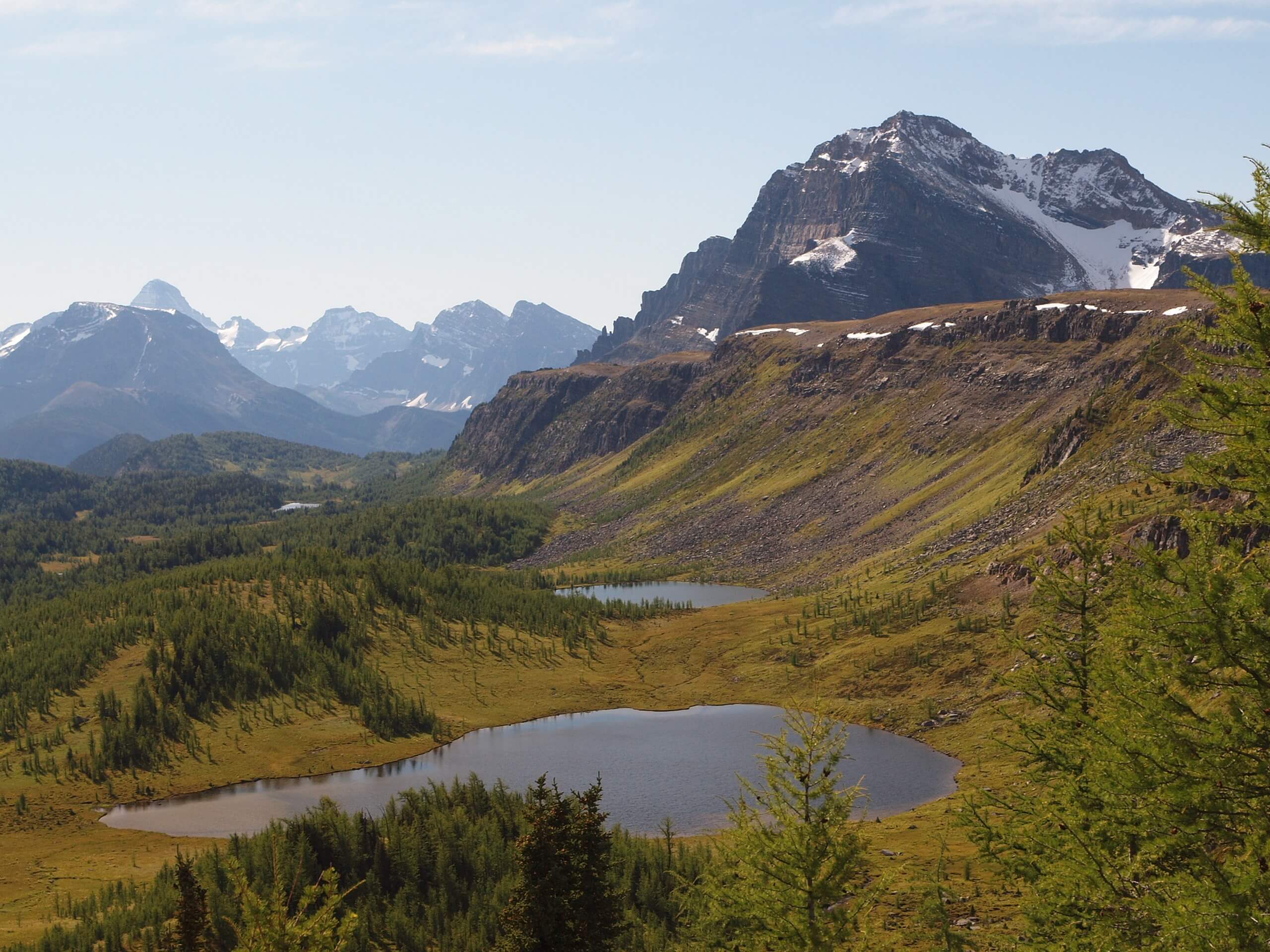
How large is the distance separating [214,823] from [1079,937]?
10544 centimetres

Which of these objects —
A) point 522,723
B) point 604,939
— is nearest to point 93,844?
point 522,723

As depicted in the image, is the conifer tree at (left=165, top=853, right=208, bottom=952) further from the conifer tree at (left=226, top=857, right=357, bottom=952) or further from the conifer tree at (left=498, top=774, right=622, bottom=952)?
the conifer tree at (left=498, top=774, right=622, bottom=952)

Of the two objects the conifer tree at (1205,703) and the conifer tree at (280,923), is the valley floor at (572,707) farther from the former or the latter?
the conifer tree at (280,923)

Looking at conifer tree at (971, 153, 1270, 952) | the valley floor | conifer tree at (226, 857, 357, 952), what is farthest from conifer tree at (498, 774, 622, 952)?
the valley floor

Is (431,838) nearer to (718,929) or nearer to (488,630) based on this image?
(718,929)

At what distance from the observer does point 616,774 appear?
114938mm

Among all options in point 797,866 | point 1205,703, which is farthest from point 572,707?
point 1205,703

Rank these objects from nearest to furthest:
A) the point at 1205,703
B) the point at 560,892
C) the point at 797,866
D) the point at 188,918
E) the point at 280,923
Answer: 1. the point at 1205,703
2. the point at 280,923
3. the point at 797,866
4. the point at 188,918
5. the point at 560,892

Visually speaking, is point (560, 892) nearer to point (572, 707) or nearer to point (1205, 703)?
point (1205, 703)

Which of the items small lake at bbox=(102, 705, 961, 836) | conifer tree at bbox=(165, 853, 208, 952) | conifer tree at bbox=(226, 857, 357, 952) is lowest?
small lake at bbox=(102, 705, 961, 836)

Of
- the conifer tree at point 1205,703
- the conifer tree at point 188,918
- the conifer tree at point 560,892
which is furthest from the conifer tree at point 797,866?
the conifer tree at point 188,918

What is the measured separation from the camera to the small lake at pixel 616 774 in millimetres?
104312

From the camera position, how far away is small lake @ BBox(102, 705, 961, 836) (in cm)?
10431

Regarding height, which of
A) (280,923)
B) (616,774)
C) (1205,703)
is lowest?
(616,774)
